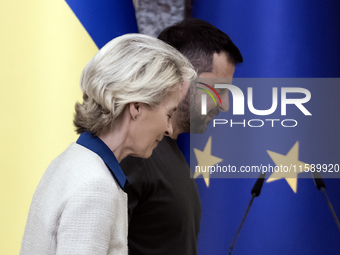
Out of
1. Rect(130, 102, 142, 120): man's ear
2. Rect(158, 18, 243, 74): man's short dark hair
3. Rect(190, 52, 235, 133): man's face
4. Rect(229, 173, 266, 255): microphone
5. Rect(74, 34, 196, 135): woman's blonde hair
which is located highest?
Rect(74, 34, 196, 135): woman's blonde hair

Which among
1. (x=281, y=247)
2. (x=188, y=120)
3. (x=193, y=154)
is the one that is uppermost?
(x=188, y=120)

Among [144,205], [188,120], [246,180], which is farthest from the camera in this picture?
[246,180]

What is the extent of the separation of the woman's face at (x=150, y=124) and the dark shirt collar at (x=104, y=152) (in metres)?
0.06

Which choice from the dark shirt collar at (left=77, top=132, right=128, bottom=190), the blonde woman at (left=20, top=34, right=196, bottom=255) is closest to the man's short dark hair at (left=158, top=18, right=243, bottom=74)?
the blonde woman at (left=20, top=34, right=196, bottom=255)

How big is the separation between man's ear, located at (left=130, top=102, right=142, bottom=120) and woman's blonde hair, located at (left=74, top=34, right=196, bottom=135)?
0.05 feet

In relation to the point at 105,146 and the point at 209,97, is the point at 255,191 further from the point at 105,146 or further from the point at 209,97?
the point at 105,146

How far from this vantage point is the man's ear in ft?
2.94

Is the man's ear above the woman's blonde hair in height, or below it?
below

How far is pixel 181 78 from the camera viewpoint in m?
0.95

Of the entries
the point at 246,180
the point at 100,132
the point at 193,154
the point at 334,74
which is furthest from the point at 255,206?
the point at 100,132

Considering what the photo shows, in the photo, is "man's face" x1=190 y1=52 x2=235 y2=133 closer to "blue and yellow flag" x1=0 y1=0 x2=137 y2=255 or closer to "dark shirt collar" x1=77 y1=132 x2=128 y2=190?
"blue and yellow flag" x1=0 y1=0 x2=137 y2=255

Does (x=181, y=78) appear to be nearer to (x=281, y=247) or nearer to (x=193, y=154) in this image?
(x=193, y=154)

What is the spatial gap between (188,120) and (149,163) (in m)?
0.26

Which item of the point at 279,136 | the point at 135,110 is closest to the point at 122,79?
the point at 135,110
